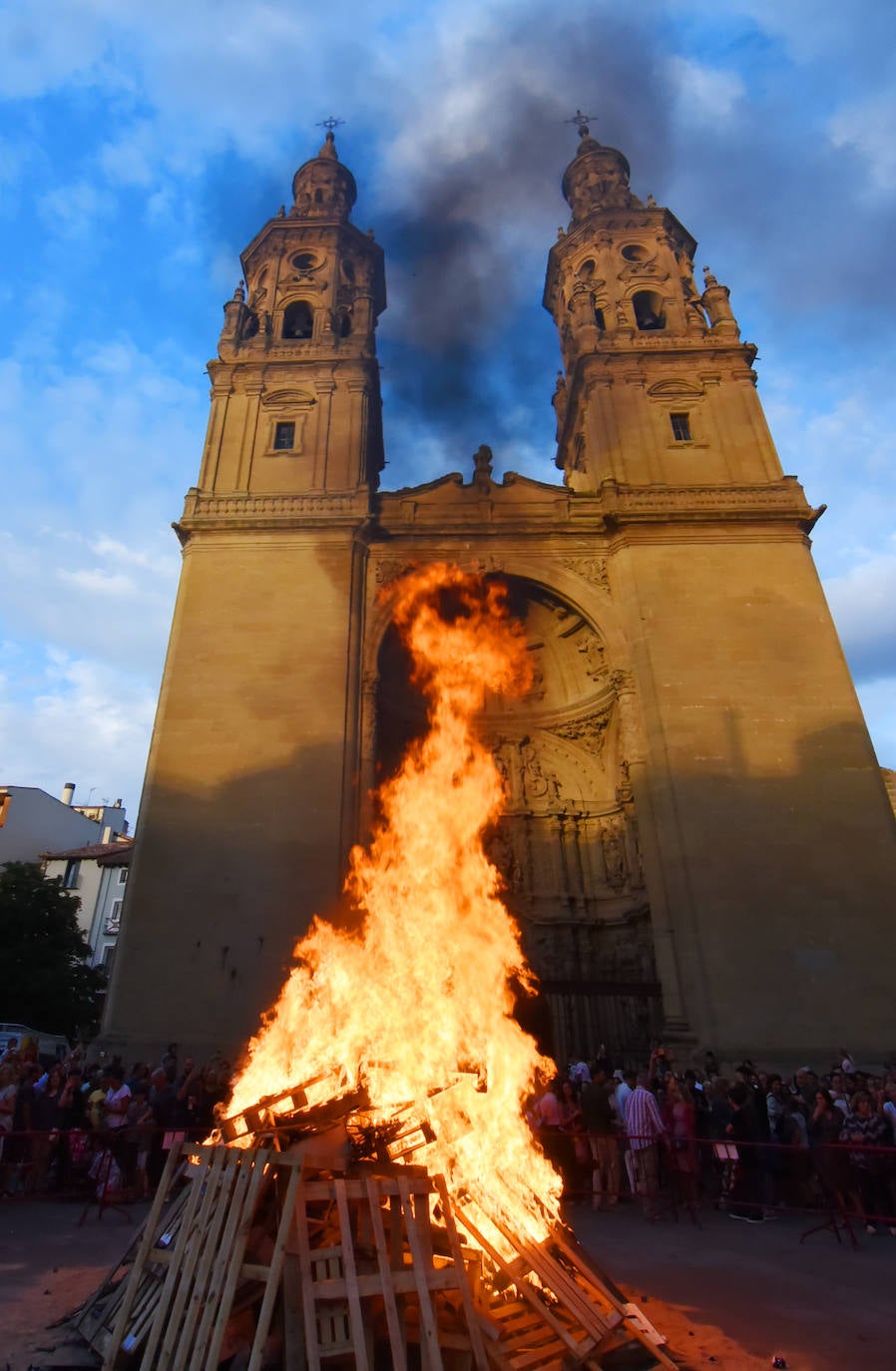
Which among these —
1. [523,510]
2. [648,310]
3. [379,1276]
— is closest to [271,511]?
[523,510]

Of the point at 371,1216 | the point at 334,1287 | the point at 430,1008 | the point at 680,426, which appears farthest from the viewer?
the point at 680,426

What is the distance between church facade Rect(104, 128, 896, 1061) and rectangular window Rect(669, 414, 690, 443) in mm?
88

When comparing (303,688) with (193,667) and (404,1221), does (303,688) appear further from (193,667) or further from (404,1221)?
(404,1221)

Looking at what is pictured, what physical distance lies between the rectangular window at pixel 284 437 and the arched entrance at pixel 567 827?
680 centimetres

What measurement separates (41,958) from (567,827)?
21635mm

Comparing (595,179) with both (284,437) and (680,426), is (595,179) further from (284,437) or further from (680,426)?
(284,437)

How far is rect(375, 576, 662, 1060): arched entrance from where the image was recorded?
55.5 ft

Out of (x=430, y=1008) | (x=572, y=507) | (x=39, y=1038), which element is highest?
(x=572, y=507)

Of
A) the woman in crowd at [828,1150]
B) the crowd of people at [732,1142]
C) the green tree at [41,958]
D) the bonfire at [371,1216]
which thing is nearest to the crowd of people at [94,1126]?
the bonfire at [371,1216]

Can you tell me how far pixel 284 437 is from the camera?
22422mm

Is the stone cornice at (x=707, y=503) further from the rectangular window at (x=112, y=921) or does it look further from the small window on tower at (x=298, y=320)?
the rectangular window at (x=112, y=921)

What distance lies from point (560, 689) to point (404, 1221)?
17.5 m

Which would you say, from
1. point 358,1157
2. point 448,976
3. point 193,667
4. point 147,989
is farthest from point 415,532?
point 358,1157

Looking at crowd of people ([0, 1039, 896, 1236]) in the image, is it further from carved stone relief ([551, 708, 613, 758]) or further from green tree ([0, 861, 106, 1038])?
green tree ([0, 861, 106, 1038])
